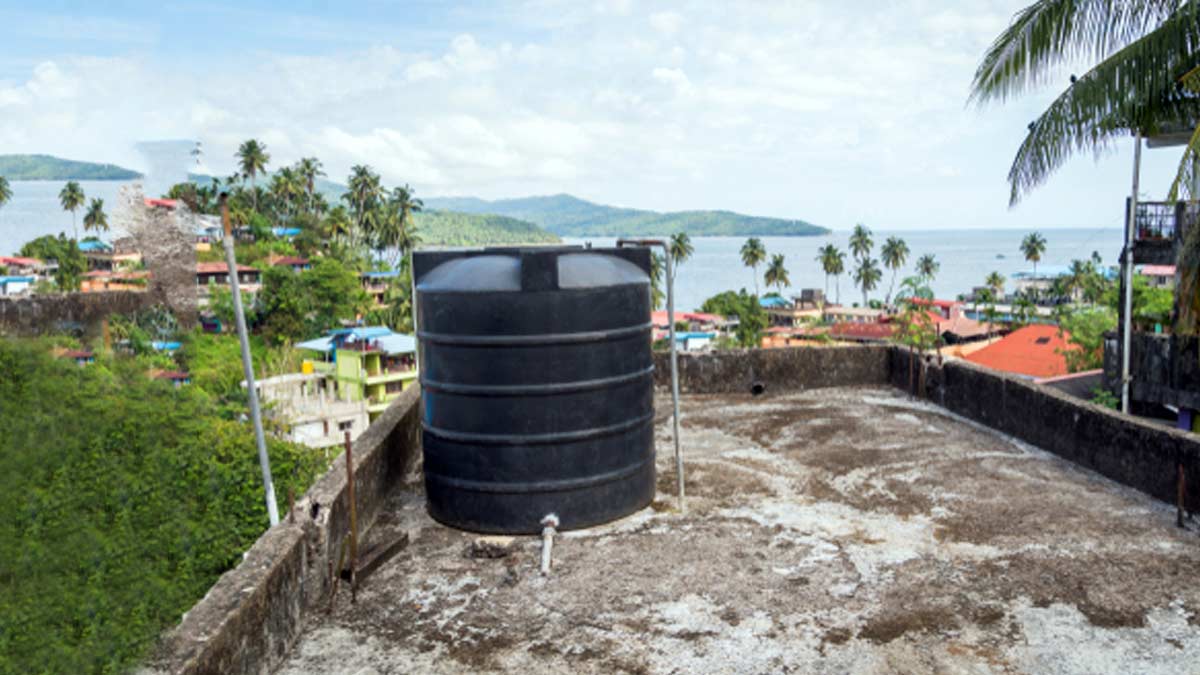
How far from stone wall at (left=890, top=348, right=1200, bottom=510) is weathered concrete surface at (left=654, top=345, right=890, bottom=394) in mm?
1405

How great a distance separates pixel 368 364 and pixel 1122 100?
198 feet

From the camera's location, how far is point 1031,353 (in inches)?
1484

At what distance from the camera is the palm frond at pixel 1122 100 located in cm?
1127

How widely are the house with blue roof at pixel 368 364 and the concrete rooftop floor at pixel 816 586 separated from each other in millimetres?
57045

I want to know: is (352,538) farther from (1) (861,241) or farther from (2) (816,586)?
(1) (861,241)

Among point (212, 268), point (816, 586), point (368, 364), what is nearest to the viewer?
point (816, 586)

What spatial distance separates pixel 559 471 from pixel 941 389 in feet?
24.6

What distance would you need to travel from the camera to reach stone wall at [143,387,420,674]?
483 cm

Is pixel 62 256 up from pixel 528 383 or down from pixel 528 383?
up

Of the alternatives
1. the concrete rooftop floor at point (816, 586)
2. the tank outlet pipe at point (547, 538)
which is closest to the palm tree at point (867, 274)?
the concrete rooftop floor at point (816, 586)

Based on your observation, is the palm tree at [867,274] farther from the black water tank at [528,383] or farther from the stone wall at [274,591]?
the stone wall at [274,591]

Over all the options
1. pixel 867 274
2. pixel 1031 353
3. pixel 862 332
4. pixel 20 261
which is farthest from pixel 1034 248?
pixel 20 261

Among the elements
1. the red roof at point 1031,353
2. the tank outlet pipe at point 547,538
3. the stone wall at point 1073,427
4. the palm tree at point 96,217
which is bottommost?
the red roof at point 1031,353

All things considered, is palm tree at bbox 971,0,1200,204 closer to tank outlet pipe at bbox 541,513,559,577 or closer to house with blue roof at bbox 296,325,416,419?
tank outlet pipe at bbox 541,513,559,577
